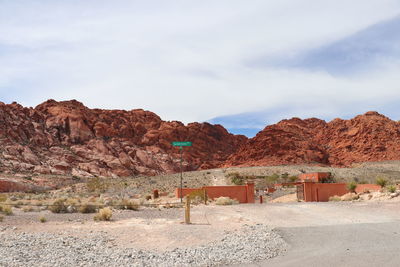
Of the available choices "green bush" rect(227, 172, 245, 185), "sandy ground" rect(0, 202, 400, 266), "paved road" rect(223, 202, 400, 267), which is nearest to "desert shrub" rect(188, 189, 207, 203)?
"paved road" rect(223, 202, 400, 267)

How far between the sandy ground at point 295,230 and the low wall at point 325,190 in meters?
8.98

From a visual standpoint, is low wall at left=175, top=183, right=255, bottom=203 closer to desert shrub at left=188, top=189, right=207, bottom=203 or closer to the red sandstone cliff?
desert shrub at left=188, top=189, right=207, bottom=203

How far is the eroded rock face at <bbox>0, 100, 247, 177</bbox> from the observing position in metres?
76.7

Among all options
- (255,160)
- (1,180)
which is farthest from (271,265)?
(255,160)

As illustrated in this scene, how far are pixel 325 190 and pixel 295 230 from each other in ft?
59.4

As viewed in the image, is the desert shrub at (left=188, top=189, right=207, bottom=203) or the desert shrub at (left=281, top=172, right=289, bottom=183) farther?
the desert shrub at (left=281, top=172, right=289, bottom=183)

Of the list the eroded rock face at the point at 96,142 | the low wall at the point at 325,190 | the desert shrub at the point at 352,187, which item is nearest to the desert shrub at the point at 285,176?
the low wall at the point at 325,190

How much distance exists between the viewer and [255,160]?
9575 cm

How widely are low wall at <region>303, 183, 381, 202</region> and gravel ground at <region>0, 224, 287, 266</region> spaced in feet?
60.1

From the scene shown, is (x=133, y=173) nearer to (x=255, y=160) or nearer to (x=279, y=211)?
(x=255, y=160)

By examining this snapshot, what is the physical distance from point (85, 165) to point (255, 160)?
124 feet

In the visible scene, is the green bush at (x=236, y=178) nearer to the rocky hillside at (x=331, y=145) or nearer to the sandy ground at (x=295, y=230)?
the rocky hillside at (x=331, y=145)

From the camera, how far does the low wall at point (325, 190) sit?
31203 mm

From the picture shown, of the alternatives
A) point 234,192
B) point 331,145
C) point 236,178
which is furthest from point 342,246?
point 331,145
